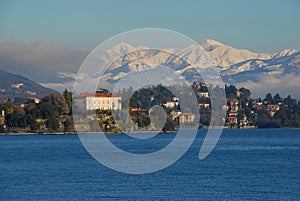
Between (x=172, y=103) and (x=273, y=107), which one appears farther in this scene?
(x=273, y=107)

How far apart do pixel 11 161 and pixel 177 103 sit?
318 ft

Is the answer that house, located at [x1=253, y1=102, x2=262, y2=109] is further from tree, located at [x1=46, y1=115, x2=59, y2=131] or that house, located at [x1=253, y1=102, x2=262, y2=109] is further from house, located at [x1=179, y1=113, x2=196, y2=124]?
tree, located at [x1=46, y1=115, x2=59, y2=131]

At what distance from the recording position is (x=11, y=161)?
1855 inches

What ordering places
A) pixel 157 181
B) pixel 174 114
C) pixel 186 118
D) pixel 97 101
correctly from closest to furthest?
pixel 157 181, pixel 97 101, pixel 174 114, pixel 186 118

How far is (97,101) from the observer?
107 metres

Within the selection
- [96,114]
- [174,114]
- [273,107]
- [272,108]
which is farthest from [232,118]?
[96,114]

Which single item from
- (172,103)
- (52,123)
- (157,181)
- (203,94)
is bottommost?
(157,181)

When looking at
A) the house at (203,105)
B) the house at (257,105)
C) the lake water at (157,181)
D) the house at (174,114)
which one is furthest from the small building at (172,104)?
the lake water at (157,181)

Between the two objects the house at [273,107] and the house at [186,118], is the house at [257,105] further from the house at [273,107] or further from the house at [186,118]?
the house at [186,118]

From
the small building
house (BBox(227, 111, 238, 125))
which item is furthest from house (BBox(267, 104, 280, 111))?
the small building

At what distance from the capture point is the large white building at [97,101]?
345 feet

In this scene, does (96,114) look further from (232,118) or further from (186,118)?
(232,118)

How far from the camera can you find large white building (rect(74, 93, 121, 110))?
10506cm

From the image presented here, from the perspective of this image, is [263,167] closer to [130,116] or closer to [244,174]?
[244,174]
